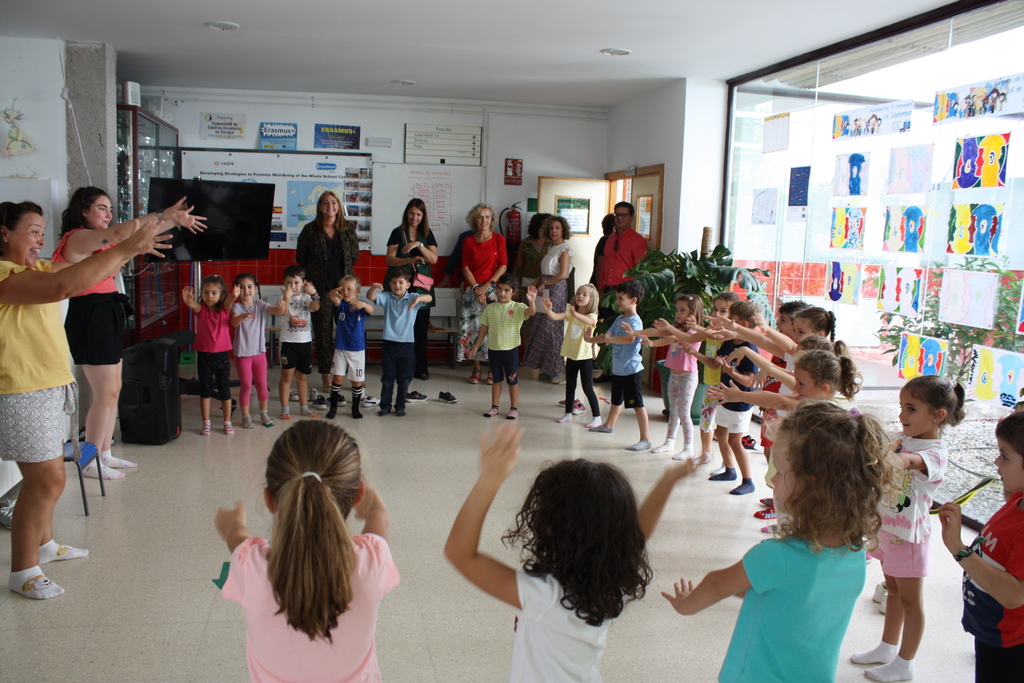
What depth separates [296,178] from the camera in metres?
7.40

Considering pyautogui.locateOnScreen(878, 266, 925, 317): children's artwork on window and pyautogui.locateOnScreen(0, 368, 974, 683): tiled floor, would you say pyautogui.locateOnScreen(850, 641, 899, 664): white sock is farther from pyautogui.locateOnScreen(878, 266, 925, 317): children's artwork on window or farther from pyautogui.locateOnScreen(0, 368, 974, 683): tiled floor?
pyautogui.locateOnScreen(878, 266, 925, 317): children's artwork on window

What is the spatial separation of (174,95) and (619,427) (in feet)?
17.6

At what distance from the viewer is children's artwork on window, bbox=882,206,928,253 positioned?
4.06 m

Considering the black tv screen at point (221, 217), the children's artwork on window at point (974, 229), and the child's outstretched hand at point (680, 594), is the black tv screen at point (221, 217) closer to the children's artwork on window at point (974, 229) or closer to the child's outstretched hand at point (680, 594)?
the children's artwork on window at point (974, 229)

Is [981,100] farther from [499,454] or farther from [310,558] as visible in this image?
[310,558]

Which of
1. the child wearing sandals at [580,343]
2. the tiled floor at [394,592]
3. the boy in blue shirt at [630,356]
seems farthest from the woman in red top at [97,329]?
the boy in blue shirt at [630,356]

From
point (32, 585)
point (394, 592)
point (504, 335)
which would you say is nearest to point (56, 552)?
point (32, 585)

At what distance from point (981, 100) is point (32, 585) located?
15.3 feet

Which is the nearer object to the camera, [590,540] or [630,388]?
[590,540]

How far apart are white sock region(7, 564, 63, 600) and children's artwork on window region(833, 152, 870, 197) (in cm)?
463

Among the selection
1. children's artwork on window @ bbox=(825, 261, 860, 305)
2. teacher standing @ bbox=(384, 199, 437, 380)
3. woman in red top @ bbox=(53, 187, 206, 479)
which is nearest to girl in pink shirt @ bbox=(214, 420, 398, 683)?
woman in red top @ bbox=(53, 187, 206, 479)

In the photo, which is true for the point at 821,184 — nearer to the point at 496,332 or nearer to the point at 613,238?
the point at 613,238

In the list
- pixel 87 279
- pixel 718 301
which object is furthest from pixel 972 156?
pixel 87 279

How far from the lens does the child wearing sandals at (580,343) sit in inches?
202
